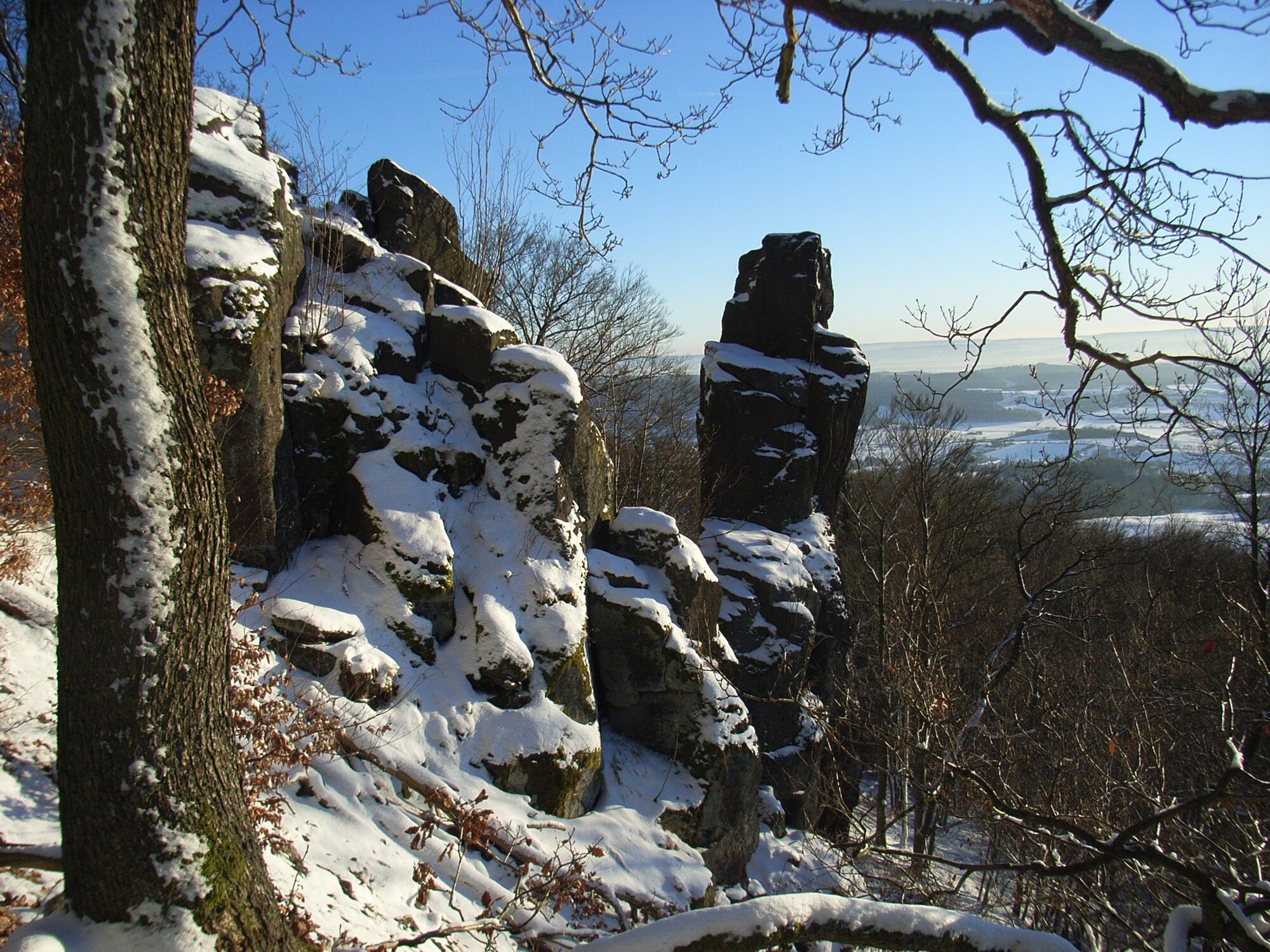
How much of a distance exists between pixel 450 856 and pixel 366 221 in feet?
25.5

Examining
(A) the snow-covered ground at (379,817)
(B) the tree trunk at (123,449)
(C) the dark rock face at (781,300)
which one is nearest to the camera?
(B) the tree trunk at (123,449)

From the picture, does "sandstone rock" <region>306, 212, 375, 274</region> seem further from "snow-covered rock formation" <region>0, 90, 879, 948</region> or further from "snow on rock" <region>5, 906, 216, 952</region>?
"snow on rock" <region>5, 906, 216, 952</region>

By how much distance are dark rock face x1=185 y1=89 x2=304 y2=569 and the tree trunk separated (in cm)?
431

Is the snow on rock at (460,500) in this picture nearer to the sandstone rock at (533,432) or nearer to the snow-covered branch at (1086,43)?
the sandstone rock at (533,432)

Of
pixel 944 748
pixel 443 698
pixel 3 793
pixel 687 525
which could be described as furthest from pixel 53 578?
pixel 687 525

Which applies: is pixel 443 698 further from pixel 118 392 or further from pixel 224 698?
pixel 118 392

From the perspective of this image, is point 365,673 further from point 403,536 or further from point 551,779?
point 551,779

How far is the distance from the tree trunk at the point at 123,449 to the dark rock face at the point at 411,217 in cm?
835

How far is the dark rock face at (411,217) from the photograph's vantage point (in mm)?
9578

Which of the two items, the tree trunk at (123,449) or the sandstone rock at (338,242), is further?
the sandstone rock at (338,242)

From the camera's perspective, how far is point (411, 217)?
970cm

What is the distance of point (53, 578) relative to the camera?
16.8ft

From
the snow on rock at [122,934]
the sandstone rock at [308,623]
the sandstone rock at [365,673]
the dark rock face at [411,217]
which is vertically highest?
the dark rock face at [411,217]

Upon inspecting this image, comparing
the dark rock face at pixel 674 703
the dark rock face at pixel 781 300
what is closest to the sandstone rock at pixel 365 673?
the dark rock face at pixel 674 703
